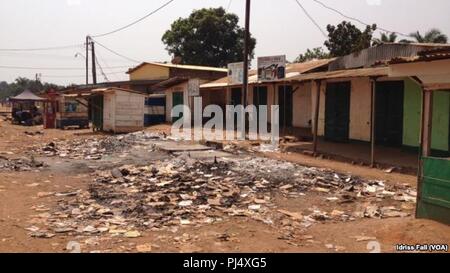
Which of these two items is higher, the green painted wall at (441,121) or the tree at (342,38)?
the tree at (342,38)

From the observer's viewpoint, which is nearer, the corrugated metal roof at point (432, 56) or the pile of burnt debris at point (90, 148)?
the corrugated metal roof at point (432, 56)

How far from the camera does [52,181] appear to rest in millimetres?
10633

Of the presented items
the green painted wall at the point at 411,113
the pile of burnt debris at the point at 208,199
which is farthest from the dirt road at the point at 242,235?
the green painted wall at the point at 411,113

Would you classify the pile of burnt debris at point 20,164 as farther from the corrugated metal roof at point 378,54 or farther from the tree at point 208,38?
the tree at point 208,38

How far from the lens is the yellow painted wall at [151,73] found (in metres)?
35.7

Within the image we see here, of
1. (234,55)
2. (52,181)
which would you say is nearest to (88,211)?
(52,181)

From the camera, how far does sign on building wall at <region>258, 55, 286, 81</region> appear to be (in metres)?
18.6

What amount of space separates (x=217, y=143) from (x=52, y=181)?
7271 millimetres

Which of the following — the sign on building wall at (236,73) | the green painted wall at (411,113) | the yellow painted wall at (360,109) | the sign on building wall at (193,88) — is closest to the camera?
the green painted wall at (411,113)

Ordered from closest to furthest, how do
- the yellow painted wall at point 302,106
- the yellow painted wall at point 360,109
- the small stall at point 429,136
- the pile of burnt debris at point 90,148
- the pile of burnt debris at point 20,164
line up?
the small stall at point 429,136, the pile of burnt debris at point 20,164, the pile of burnt debris at point 90,148, the yellow painted wall at point 360,109, the yellow painted wall at point 302,106

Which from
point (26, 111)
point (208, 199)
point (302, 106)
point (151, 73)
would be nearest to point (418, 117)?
point (208, 199)

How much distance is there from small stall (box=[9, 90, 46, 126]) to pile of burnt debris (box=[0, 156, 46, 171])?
2011 centimetres

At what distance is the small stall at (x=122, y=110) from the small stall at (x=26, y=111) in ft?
32.7
